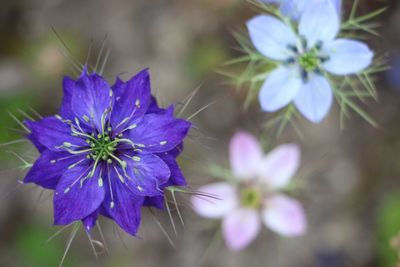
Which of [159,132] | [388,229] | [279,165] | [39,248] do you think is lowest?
[39,248]

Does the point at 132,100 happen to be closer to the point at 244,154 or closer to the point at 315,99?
the point at 315,99

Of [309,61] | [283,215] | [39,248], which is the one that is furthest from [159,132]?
[39,248]

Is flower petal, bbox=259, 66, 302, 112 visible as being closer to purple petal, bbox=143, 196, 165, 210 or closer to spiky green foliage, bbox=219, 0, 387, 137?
spiky green foliage, bbox=219, 0, 387, 137

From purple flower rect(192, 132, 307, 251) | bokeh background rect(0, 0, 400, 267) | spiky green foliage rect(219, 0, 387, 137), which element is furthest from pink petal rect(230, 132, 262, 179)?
bokeh background rect(0, 0, 400, 267)

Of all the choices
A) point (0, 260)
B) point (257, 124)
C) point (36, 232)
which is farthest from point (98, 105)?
point (0, 260)

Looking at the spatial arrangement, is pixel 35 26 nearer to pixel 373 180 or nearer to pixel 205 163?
pixel 205 163
